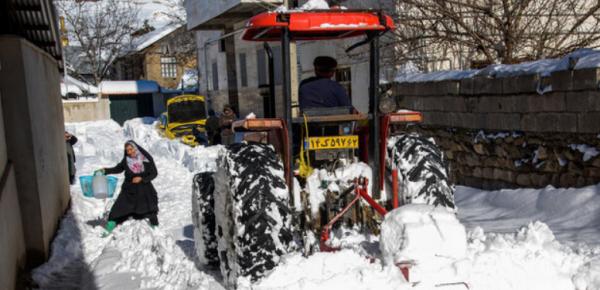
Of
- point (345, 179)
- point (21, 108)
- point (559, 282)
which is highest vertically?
point (21, 108)

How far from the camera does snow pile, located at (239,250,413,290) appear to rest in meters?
2.86

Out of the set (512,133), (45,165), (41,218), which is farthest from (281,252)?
(512,133)

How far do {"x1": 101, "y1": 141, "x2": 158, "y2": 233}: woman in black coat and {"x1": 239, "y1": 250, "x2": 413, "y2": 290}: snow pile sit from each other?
436cm

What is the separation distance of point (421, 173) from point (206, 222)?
2167 mm

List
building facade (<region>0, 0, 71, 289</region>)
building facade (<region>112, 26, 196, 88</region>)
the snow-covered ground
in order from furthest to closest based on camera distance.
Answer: building facade (<region>112, 26, 196, 88</region>)
building facade (<region>0, 0, 71, 289</region>)
the snow-covered ground

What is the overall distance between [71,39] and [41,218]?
40953 millimetres

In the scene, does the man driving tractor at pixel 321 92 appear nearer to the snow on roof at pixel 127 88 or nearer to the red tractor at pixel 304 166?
the red tractor at pixel 304 166

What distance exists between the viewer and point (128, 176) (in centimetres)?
738

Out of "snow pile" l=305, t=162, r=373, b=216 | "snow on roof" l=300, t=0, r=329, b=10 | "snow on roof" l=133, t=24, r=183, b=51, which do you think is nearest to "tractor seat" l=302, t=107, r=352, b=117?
"snow pile" l=305, t=162, r=373, b=216

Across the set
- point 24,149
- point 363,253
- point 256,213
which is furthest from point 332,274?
point 24,149

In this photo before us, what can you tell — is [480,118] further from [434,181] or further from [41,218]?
[41,218]

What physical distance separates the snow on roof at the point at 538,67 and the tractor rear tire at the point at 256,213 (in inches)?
160

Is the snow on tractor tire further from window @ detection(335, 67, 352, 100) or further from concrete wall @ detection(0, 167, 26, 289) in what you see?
window @ detection(335, 67, 352, 100)

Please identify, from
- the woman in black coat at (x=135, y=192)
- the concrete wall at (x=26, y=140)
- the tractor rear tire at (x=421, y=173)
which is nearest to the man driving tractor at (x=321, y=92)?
the tractor rear tire at (x=421, y=173)
